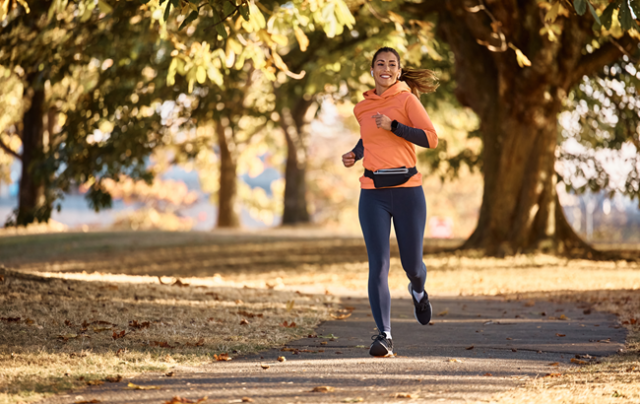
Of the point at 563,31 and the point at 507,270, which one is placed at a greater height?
the point at 563,31

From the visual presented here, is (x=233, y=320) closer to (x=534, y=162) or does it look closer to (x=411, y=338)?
(x=411, y=338)

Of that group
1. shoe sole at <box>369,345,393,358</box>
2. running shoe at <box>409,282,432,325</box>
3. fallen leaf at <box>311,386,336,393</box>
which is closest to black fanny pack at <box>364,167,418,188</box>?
running shoe at <box>409,282,432,325</box>

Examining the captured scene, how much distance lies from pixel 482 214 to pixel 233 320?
825 cm

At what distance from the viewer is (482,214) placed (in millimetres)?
13359

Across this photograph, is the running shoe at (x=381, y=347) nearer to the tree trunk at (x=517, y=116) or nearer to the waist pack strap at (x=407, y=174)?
the waist pack strap at (x=407, y=174)

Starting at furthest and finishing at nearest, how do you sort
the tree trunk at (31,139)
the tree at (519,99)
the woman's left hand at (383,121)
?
the tree trunk at (31,139) → the tree at (519,99) → the woman's left hand at (383,121)

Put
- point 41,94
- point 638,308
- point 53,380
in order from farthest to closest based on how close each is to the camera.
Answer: point 41,94, point 638,308, point 53,380

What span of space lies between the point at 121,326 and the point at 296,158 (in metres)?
18.3

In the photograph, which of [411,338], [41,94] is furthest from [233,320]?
[41,94]

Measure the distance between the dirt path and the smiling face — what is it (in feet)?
6.31

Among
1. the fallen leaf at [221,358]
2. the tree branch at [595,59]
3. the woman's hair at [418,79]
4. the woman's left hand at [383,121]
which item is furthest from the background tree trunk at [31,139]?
the woman's left hand at [383,121]

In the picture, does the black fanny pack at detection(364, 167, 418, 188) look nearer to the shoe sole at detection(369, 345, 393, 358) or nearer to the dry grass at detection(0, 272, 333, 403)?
the shoe sole at detection(369, 345, 393, 358)

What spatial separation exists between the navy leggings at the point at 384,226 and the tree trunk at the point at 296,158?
1865 cm

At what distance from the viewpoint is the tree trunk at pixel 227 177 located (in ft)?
75.6
